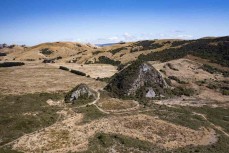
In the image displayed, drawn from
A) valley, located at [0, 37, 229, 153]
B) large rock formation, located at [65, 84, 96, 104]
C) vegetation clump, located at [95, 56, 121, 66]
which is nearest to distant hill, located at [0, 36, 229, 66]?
vegetation clump, located at [95, 56, 121, 66]

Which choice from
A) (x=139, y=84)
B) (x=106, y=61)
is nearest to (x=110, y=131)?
(x=139, y=84)

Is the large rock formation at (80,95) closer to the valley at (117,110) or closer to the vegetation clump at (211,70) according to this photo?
the valley at (117,110)

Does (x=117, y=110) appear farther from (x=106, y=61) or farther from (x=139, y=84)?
(x=106, y=61)

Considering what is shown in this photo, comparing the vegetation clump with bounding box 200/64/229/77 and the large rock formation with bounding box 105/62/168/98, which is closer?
the large rock formation with bounding box 105/62/168/98

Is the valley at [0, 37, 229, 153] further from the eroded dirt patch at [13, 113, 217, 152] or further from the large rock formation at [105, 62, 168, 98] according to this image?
the large rock formation at [105, 62, 168, 98]

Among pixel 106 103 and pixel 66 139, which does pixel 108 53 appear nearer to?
pixel 106 103

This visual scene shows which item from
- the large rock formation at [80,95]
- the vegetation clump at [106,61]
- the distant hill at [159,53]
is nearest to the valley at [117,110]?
the large rock formation at [80,95]

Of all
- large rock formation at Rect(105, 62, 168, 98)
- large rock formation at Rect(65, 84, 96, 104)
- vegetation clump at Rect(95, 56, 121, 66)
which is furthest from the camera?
vegetation clump at Rect(95, 56, 121, 66)

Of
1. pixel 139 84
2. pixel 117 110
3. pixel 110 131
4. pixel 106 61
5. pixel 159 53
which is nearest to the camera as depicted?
pixel 110 131

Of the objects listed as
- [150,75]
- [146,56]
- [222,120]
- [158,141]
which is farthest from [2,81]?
[146,56]
